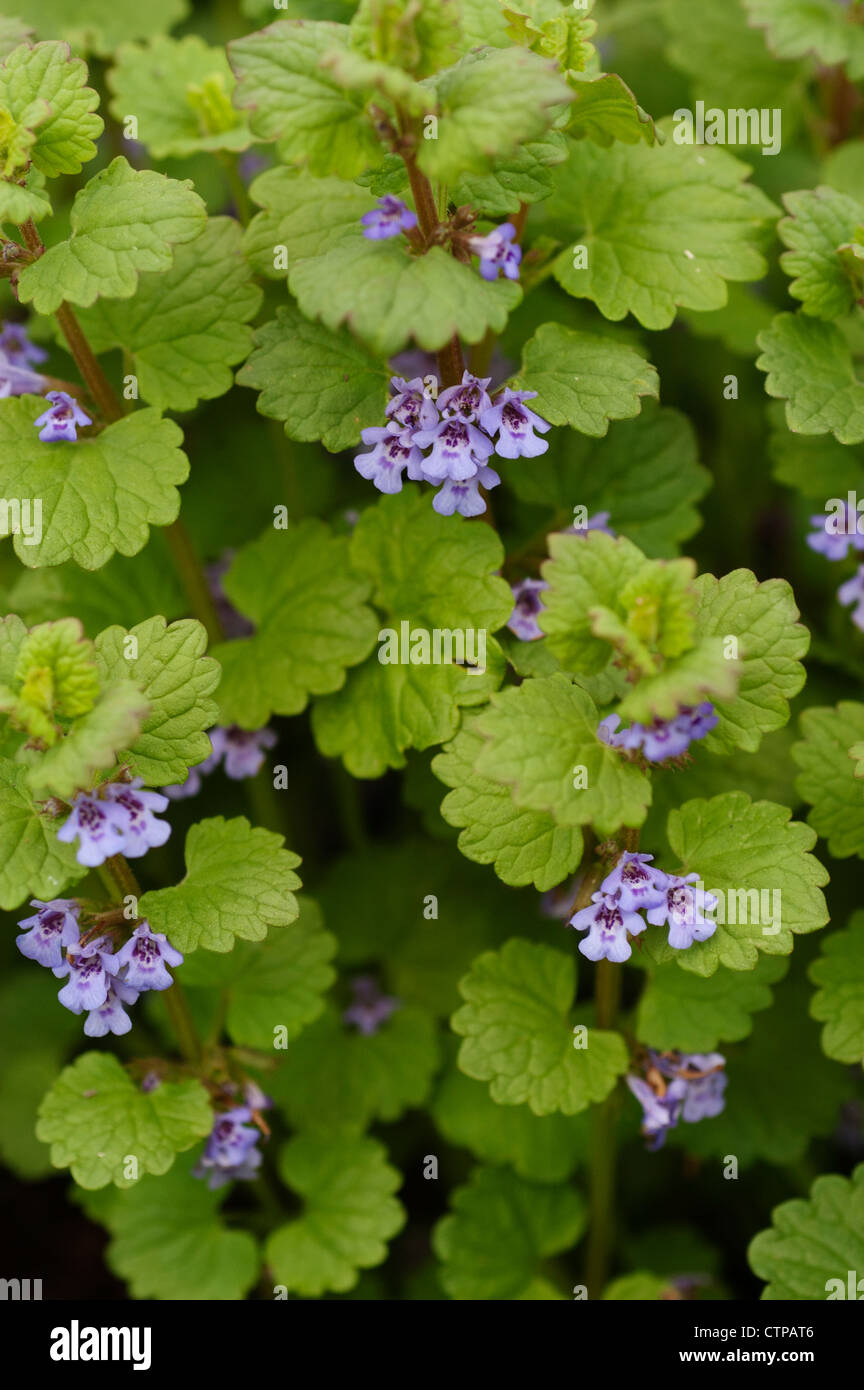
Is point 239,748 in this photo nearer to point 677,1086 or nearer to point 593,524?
point 593,524

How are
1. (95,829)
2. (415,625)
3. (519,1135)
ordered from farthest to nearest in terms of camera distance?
(519,1135) → (415,625) → (95,829)

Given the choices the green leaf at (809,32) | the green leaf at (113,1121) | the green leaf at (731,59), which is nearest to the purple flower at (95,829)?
the green leaf at (113,1121)

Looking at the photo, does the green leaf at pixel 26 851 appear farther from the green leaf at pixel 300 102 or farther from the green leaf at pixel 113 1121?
the green leaf at pixel 300 102

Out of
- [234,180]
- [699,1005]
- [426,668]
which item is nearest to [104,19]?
[234,180]

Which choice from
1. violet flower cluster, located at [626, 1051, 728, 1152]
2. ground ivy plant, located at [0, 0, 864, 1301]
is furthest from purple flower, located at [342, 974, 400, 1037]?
violet flower cluster, located at [626, 1051, 728, 1152]

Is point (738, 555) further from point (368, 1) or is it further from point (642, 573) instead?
point (368, 1)

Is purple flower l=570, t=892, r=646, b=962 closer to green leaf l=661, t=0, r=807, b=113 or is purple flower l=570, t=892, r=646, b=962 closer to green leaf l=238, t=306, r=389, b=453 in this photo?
green leaf l=238, t=306, r=389, b=453
